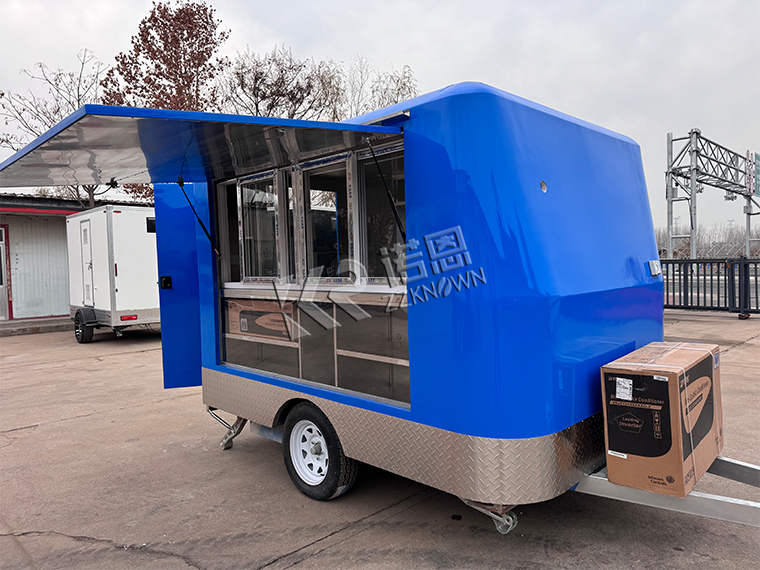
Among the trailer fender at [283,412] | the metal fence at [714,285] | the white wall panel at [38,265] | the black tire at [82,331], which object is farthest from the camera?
the white wall panel at [38,265]

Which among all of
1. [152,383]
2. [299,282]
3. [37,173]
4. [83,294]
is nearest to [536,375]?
[299,282]

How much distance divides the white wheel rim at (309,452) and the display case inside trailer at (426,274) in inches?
0.6

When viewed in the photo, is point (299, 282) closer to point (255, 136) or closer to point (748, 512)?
point (255, 136)

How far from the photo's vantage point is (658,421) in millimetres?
2762

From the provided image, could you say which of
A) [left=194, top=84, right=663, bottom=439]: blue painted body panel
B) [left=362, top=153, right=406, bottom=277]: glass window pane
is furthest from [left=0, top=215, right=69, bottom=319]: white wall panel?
[left=194, top=84, right=663, bottom=439]: blue painted body panel

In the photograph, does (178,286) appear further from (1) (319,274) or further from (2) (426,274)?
(2) (426,274)

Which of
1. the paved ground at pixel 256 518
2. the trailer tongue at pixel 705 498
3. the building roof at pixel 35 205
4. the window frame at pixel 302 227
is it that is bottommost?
the paved ground at pixel 256 518

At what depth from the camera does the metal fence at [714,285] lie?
12.4 meters

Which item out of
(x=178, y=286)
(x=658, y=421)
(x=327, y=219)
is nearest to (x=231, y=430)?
(x=178, y=286)

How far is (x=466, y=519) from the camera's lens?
362cm

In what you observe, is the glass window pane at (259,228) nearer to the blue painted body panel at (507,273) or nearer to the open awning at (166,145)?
the open awning at (166,145)

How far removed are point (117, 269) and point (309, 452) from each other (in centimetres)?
948

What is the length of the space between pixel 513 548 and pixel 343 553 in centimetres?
99

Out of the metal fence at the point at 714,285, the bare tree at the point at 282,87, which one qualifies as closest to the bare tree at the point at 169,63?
the bare tree at the point at 282,87
